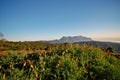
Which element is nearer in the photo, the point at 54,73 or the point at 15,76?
the point at 15,76

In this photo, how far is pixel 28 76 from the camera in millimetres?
7695

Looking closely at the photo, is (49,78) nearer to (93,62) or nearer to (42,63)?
(42,63)

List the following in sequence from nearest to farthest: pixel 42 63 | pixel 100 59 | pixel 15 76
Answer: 1. pixel 15 76
2. pixel 42 63
3. pixel 100 59

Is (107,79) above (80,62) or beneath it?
beneath

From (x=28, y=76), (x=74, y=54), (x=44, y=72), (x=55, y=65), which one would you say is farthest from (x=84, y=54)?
(x=28, y=76)

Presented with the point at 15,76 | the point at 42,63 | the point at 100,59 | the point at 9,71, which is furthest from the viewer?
the point at 100,59

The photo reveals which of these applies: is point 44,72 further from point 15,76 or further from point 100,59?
point 100,59

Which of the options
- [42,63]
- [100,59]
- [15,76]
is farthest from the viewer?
[100,59]

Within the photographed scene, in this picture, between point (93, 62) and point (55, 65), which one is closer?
point (55, 65)

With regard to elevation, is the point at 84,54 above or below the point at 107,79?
above

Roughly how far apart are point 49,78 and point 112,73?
8.03ft

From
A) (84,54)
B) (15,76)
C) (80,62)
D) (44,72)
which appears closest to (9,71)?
(15,76)

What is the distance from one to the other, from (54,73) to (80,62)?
1.36m

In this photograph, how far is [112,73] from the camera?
7969 millimetres
